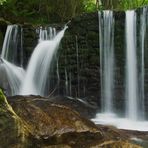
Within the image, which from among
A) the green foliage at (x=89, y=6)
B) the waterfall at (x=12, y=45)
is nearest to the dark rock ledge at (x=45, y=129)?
the waterfall at (x=12, y=45)

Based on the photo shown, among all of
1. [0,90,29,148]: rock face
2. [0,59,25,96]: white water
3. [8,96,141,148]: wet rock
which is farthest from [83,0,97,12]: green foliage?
[0,90,29,148]: rock face

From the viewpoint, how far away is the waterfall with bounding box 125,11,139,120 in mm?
13211

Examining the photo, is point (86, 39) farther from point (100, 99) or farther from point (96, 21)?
point (100, 99)

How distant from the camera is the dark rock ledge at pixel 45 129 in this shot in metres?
6.36

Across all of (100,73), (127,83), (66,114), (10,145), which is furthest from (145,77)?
(10,145)

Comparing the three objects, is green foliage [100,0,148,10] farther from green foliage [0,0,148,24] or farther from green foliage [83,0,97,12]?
green foliage [83,0,97,12]

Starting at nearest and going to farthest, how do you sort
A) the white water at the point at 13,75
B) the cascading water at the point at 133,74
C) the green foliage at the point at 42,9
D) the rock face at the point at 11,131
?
the rock face at the point at 11,131
the cascading water at the point at 133,74
the white water at the point at 13,75
the green foliage at the point at 42,9

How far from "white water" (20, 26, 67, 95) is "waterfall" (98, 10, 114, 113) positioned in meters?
1.47

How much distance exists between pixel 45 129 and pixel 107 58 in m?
7.33

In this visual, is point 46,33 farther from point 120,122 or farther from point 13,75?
point 120,122

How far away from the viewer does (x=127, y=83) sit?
1344cm

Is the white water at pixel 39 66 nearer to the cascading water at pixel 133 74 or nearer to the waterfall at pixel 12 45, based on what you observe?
the waterfall at pixel 12 45

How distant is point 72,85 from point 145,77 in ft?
8.14

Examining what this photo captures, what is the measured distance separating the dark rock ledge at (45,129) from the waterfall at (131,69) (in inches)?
229
